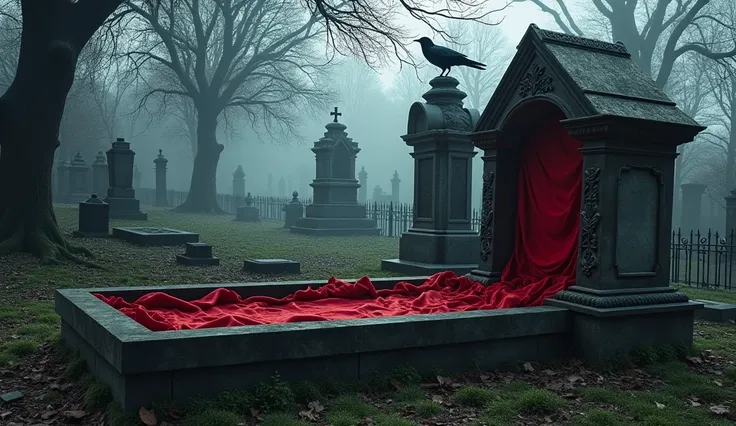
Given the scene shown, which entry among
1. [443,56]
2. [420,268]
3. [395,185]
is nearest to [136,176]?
[395,185]

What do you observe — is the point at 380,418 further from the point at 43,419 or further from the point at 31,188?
the point at 31,188

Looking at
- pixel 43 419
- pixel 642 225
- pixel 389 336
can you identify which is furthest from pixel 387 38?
pixel 43 419

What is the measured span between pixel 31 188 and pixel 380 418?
10.00m

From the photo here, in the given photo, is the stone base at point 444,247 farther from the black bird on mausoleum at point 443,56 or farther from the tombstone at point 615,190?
the tombstone at point 615,190

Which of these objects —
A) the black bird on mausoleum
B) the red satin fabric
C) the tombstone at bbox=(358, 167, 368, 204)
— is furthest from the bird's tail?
the tombstone at bbox=(358, 167, 368, 204)

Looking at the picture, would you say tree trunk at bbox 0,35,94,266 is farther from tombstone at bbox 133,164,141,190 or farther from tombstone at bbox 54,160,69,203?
tombstone at bbox 133,164,141,190

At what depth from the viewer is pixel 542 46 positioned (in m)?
6.04

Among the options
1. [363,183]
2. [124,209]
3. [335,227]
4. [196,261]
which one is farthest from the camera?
[363,183]

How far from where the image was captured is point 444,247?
37.1ft

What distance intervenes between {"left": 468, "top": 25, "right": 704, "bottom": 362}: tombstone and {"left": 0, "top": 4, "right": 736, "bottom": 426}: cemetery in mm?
19

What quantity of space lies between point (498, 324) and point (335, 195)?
1849 centimetres

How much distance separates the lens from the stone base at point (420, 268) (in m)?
11.0

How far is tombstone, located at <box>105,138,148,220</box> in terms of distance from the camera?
23.2 m

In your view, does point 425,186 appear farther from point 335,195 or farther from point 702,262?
point 335,195
